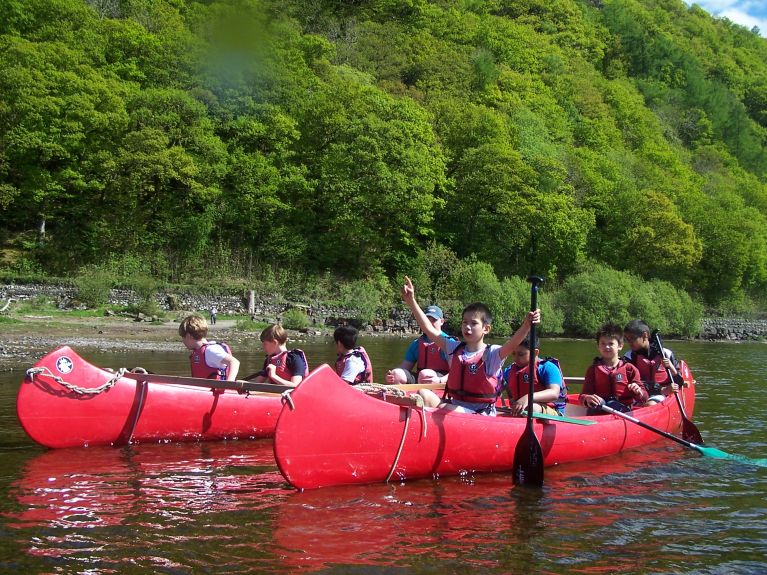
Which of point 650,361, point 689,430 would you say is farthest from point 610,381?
point 689,430

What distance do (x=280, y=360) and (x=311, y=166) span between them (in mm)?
31795

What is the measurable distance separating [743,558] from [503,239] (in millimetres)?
37517

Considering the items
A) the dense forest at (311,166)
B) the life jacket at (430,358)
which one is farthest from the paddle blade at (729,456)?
the dense forest at (311,166)

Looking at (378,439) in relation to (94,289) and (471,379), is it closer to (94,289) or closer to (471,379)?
(471,379)

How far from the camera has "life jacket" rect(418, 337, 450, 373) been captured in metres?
10.4

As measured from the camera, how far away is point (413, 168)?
38.1m

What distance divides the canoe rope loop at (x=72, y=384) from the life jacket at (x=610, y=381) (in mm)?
5443

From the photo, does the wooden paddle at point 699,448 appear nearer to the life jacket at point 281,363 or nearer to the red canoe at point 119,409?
the life jacket at point 281,363

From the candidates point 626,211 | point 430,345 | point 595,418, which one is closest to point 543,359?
point 595,418

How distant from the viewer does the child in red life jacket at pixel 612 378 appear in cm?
912

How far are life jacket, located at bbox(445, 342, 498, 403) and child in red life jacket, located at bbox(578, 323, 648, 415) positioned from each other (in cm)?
209

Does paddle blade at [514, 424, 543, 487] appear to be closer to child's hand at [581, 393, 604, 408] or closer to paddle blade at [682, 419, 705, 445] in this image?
child's hand at [581, 393, 604, 408]

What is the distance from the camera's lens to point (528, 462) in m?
7.25

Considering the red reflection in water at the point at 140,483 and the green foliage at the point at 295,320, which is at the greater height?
the green foliage at the point at 295,320
